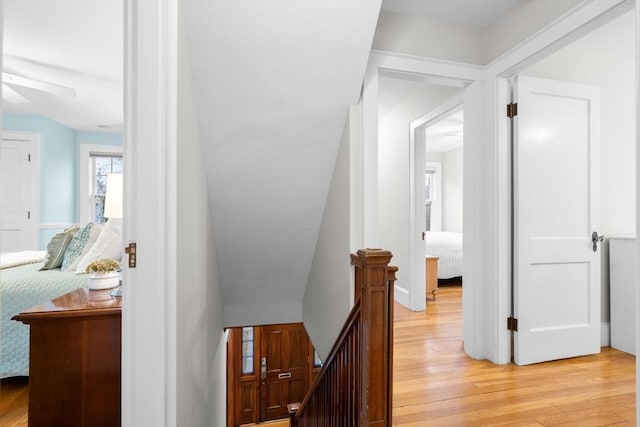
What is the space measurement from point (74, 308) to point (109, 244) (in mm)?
980

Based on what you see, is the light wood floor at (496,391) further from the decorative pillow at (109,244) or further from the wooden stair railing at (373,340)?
the decorative pillow at (109,244)

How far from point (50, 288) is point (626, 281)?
4.29 metres

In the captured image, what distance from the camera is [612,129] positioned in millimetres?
2945

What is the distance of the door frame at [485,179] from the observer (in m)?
2.22

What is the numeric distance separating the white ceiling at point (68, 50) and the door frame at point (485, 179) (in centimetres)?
197

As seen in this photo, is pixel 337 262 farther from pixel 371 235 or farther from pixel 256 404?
pixel 256 404

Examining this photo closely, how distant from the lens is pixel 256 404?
17.9 feet

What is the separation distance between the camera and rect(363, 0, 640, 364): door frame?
7.29 feet

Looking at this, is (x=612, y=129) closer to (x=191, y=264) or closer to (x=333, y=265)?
(x=333, y=265)

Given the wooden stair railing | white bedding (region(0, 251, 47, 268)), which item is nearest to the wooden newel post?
the wooden stair railing

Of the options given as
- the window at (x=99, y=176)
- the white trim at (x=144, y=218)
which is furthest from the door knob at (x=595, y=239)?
the window at (x=99, y=176)

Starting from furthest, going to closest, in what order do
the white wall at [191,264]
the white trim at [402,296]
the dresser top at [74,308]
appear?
the white trim at [402,296] < the dresser top at [74,308] < the white wall at [191,264]

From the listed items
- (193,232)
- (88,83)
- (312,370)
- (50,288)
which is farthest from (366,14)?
(312,370)

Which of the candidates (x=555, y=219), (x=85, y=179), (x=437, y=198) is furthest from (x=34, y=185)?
(x=437, y=198)
